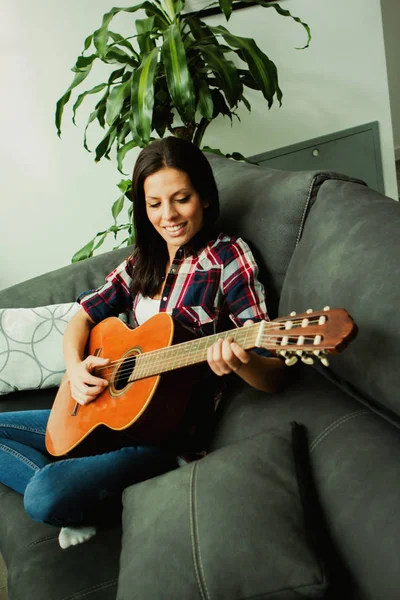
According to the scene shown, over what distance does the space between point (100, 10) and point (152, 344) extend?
71.6 inches

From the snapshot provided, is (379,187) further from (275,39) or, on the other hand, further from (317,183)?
(317,183)

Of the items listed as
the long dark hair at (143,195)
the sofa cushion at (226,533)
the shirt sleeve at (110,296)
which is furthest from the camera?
the shirt sleeve at (110,296)

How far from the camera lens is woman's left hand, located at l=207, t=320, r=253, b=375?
0.91 m

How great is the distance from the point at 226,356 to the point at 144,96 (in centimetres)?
113

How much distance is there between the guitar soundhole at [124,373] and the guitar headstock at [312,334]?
0.39 metres

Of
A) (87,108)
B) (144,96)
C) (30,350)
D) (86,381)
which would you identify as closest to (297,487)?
(86,381)

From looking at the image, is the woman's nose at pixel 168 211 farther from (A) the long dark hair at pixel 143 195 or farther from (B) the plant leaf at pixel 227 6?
(B) the plant leaf at pixel 227 6

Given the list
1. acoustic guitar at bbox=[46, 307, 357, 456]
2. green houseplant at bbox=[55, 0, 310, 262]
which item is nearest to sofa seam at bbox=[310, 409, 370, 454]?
acoustic guitar at bbox=[46, 307, 357, 456]

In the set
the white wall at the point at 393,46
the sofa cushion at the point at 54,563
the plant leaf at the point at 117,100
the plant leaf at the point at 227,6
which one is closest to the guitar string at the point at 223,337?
the sofa cushion at the point at 54,563

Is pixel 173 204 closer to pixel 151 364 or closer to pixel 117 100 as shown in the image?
pixel 151 364

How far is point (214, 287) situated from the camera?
4.03 feet

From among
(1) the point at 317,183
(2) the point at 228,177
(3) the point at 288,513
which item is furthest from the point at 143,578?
(2) the point at 228,177

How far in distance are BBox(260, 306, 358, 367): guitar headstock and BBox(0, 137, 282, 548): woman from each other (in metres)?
0.09

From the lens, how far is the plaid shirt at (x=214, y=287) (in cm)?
115
